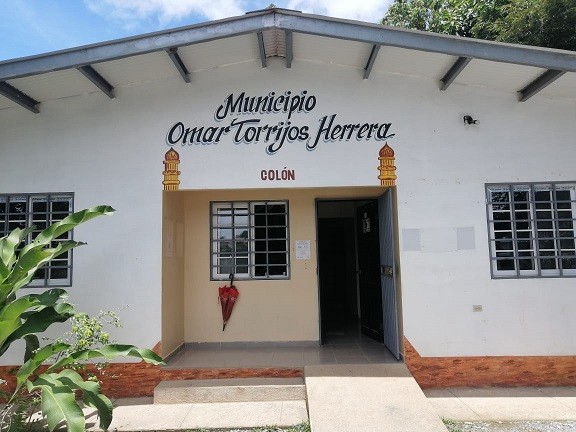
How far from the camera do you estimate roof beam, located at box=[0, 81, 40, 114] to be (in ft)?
16.7

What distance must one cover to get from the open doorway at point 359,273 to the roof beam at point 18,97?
14.1 feet

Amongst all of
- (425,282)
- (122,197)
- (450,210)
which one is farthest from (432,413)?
(122,197)

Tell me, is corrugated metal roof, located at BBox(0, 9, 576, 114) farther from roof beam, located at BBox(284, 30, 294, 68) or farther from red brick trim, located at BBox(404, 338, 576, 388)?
red brick trim, located at BBox(404, 338, 576, 388)

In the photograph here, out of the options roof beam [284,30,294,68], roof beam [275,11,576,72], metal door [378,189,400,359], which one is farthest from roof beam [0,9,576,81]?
metal door [378,189,400,359]

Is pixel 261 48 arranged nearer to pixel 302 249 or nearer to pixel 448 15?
pixel 302 249

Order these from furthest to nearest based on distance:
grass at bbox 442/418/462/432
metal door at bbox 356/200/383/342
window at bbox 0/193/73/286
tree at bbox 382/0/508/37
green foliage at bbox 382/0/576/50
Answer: tree at bbox 382/0/508/37
green foliage at bbox 382/0/576/50
metal door at bbox 356/200/383/342
window at bbox 0/193/73/286
grass at bbox 442/418/462/432

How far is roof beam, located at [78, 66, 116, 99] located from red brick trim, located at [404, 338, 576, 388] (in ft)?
16.7

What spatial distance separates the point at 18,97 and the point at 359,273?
570cm

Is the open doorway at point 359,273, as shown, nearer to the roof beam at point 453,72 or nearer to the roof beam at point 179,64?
the roof beam at point 453,72

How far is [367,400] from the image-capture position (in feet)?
15.1

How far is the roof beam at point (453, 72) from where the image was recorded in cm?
504

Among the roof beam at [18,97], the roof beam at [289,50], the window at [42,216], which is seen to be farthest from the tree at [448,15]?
the window at [42,216]

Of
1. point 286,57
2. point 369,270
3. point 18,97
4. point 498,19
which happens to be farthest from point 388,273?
point 498,19

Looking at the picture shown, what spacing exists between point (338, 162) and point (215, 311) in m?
3.02
